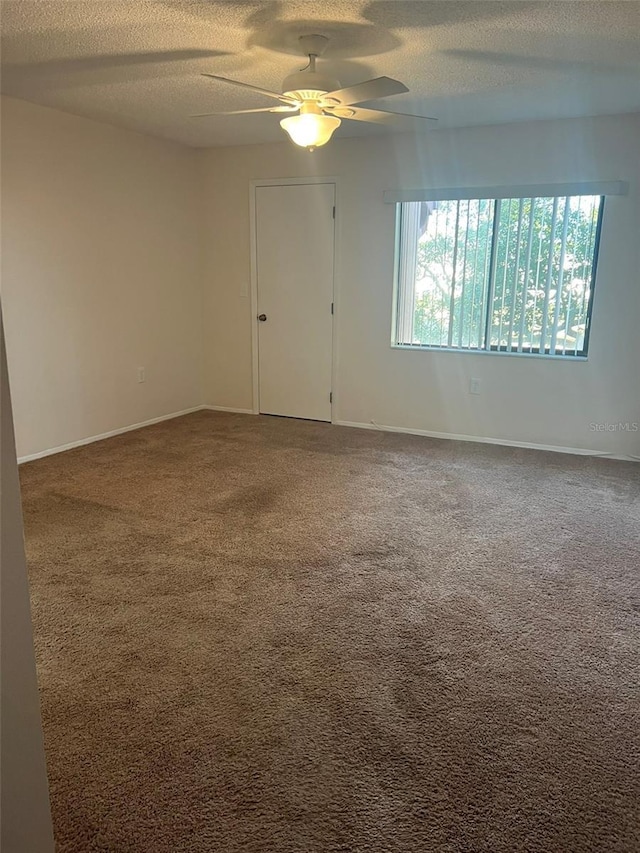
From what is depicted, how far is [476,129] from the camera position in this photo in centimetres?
460

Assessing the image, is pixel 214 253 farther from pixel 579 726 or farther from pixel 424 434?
pixel 579 726

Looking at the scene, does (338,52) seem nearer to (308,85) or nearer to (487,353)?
(308,85)

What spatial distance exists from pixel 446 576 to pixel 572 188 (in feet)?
10.0

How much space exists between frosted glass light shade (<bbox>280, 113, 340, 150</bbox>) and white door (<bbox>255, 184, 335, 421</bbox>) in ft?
6.89

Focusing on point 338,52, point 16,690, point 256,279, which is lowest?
point 16,690

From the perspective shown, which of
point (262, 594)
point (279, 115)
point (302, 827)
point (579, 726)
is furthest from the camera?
point (279, 115)

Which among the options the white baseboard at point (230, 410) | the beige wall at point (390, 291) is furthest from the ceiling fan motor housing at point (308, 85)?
the white baseboard at point (230, 410)

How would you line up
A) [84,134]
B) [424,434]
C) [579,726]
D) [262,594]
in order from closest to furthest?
[579,726], [262,594], [84,134], [424,434]

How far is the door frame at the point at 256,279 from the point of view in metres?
5.23

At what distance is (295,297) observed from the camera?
554 cm

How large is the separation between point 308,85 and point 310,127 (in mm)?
188

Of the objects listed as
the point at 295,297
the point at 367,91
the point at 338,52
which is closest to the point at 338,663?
the point at 367,91

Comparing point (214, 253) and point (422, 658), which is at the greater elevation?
point (214, 253)

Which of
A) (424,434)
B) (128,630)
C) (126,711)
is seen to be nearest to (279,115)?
(424,434)
